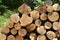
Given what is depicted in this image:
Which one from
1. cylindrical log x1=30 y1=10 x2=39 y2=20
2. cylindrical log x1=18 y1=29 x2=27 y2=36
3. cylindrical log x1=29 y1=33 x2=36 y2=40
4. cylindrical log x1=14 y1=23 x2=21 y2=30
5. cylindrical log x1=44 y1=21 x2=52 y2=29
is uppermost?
cylindrical log x1=30 y1=10 x2=39 y2=20

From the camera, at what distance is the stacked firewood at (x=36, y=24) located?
13.1ft

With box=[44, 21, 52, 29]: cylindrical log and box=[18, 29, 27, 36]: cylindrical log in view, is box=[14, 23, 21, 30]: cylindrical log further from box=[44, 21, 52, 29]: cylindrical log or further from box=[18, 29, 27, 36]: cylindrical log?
box=[44, 21, 52, 29]: cylindrical log

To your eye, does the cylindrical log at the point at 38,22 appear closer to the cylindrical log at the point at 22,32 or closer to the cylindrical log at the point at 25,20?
the cylindrical log at the point at 25,20

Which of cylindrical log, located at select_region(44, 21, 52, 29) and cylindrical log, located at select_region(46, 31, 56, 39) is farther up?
cylindrical log, located at select_region(44, 21, 52, 29)

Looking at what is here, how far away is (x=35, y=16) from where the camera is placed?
4055 mm

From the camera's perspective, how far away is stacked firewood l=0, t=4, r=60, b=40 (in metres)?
4.00

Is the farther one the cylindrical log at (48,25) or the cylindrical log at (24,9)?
the cylindrical log at (24,9)

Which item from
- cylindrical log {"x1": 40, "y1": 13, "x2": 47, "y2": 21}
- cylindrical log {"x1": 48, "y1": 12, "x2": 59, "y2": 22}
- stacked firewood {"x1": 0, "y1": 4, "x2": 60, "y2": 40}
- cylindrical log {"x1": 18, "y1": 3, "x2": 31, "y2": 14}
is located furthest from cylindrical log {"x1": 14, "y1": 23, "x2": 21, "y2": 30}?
cylindrical log {"x1": 48, "y1": 12, "x2": 59, "y2": 22}

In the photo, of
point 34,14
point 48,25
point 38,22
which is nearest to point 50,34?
point 48,25

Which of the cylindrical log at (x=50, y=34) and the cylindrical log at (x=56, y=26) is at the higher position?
the cylindrical log at (x=56, y=26)

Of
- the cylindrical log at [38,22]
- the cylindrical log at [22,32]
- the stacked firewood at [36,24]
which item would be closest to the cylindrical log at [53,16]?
the stacked firewood at [36,24]

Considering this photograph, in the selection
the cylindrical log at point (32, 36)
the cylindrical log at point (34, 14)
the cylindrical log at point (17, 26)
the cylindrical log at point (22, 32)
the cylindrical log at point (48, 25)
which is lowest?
the cylindrical log at point (32, 36)

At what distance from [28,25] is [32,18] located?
0.13 meters

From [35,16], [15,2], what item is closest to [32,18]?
[35,16]
